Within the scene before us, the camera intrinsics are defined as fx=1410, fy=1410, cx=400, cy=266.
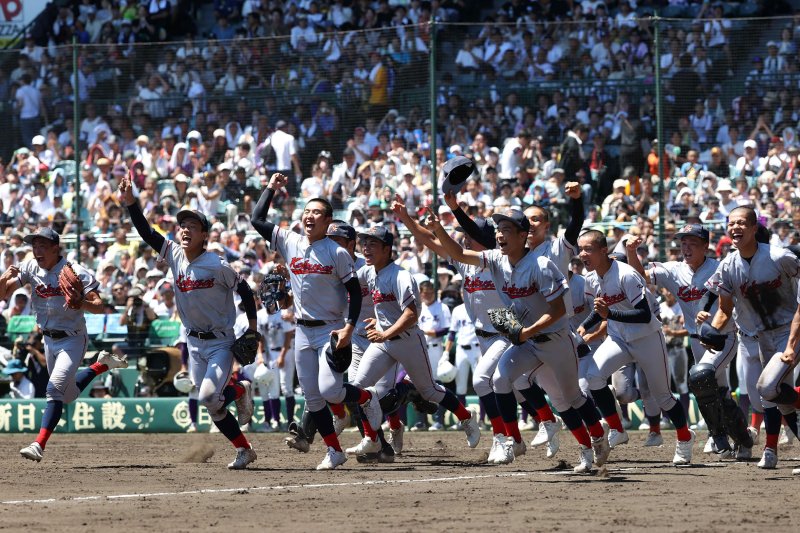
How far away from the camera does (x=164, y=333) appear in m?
19.1

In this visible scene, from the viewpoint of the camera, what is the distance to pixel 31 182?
2195 cm

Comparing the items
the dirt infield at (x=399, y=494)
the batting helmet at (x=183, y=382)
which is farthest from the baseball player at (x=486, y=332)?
the batting helmet at (x=183, y=382)

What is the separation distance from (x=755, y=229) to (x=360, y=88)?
951 centimetres

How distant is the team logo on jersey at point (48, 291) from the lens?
12858mm

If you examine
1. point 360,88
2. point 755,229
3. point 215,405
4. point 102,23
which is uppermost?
point 102,23

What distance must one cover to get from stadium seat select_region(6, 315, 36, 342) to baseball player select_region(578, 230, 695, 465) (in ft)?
31.8

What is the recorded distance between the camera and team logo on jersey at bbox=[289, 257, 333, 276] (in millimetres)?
11250

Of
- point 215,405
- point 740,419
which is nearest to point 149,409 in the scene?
point 215,405

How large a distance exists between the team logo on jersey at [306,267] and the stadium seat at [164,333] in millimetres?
7978

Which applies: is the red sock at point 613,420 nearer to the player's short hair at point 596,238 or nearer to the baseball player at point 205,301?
the player's short hair at point 596,238

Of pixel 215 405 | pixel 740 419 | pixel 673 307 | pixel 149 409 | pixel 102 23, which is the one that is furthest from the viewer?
pixel 102 23

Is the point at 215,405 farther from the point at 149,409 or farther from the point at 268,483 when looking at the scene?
the point at 149,409

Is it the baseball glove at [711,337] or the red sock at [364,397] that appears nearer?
the baseball glove at [711,337]

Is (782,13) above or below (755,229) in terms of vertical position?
above
